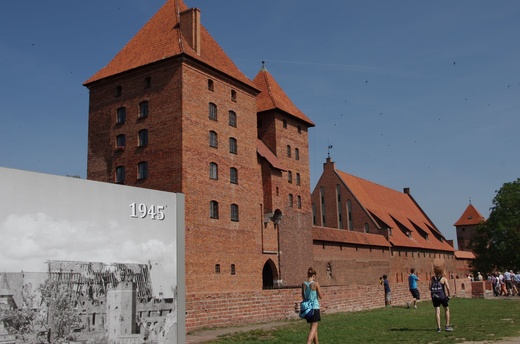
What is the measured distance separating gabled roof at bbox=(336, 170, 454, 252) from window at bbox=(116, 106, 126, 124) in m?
27.4

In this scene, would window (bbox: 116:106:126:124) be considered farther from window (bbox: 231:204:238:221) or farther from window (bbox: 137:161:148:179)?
window (bbox: 231:204:238:221)

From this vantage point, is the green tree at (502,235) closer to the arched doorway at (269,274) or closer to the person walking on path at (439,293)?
the arched doorway at (269,274)

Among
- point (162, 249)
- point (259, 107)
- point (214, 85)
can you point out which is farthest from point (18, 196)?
point (259, 107)

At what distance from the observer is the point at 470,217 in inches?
3605

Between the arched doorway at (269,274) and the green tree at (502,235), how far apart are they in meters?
34.2

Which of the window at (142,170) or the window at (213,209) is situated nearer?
the window at (142,170)

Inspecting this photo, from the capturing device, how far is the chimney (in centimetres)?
2855

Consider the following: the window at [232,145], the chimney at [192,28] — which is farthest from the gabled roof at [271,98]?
the chimney at [192,28]

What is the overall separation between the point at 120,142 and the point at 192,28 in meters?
6.86

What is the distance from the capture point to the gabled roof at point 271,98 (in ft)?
119

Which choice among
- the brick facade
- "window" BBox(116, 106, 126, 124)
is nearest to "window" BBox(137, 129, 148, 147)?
the brick facade

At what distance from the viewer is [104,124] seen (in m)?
29.6

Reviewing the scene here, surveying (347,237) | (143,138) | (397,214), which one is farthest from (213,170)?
(397,214)

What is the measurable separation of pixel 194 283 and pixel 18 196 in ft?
59.1
